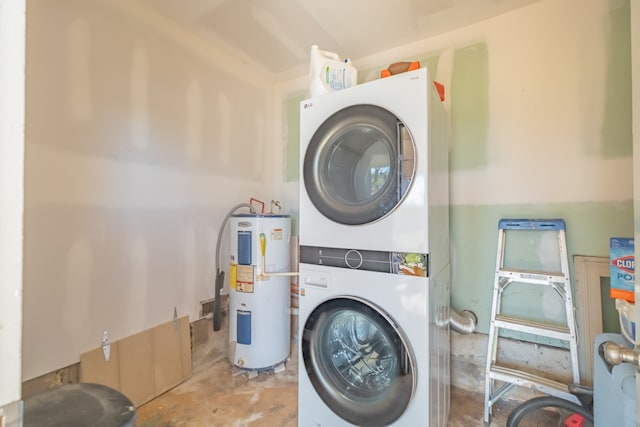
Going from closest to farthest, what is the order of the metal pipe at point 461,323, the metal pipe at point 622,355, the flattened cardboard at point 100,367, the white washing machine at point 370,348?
the metal pipe at point 622,355, the white washing machine at point 370,348, the flattened cardboard at point 100,367, the metal pipe at point 461,323

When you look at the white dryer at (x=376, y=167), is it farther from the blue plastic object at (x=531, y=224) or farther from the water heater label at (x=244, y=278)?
the water heater label at (x=244, y=278)

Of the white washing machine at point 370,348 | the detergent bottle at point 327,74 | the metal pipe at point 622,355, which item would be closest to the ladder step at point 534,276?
the white washing machine at point 370,348

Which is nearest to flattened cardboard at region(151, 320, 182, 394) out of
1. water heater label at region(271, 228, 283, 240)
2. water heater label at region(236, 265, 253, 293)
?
water heater label at region(236, 265, 253, 293)

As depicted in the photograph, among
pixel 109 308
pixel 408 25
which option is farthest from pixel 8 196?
pixel 408 25

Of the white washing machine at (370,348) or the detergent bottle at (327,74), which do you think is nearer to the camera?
the white washing machine at (370,348)

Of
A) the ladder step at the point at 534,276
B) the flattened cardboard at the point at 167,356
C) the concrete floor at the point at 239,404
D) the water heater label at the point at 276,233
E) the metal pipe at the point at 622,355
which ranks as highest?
the water heater label at the point at 276,233

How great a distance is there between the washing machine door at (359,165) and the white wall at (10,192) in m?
1.01

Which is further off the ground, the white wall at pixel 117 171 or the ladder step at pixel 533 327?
the white wall at pixel 117 171

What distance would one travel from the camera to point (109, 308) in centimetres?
162

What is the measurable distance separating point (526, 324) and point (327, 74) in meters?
1.81

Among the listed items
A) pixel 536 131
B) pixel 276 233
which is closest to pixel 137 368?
pixel 276 233

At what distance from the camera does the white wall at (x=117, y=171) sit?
1361 mm

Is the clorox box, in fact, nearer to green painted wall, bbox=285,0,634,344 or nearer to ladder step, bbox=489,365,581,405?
green painted wall, bbox=285,0,634,344

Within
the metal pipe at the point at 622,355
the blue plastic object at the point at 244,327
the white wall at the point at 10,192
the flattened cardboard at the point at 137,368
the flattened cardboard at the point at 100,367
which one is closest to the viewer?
the white wall at the point at 10,192
